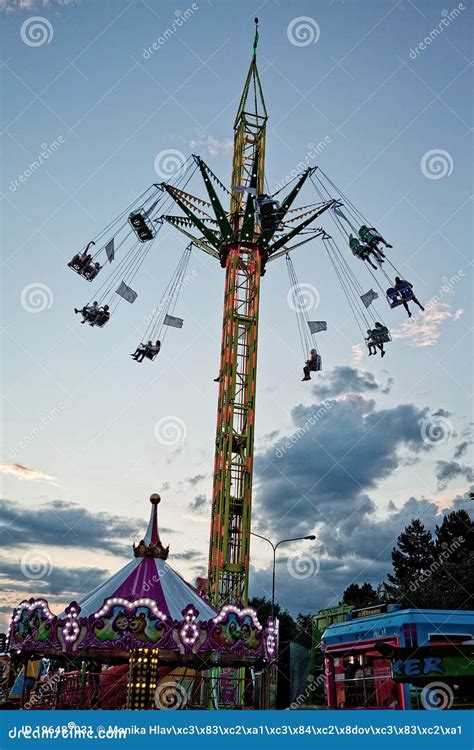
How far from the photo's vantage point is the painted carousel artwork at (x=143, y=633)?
45.6ft

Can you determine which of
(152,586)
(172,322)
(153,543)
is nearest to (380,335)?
(172,322)

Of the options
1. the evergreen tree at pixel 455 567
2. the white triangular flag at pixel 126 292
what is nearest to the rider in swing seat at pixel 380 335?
the white triangular flag at pixel 126 292

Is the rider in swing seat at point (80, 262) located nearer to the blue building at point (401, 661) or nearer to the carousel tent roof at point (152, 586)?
the carousel tent roof at point (152, 586)

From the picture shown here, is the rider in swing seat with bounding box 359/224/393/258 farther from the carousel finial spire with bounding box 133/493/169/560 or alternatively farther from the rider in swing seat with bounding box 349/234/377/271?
the carousel finial spire with bounding box 133/493/169/560

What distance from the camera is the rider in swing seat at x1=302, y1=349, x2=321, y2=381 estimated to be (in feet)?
88.5

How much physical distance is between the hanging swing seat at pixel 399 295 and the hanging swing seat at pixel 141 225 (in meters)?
9.03

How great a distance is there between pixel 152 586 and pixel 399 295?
12938 millimetres

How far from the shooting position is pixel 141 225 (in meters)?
24.2

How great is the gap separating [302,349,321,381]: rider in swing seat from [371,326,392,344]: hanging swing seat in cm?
310

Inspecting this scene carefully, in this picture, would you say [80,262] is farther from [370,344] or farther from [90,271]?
[370,344]

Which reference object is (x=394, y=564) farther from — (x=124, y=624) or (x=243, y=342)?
(x=124, y=624)

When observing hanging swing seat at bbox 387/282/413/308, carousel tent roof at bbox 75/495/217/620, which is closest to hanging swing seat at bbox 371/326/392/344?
hanging swing seat at bbox 387/282/413/308

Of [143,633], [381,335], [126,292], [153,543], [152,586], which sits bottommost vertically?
[143,633]
